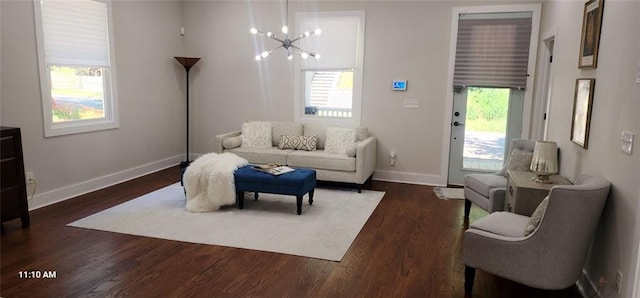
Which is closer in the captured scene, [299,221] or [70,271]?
[70,271]

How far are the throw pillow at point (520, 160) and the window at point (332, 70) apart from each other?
2.41 meters

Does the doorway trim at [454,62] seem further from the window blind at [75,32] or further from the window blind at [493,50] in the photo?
the window blind at [75,32]

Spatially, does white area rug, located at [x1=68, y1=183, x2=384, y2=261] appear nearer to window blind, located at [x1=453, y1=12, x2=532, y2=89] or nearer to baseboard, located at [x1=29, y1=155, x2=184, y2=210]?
baseboard, located at [x1=29, y1=155, x2=184, y2=210]

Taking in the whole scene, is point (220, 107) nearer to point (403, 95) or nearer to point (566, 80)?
point (403, 95)

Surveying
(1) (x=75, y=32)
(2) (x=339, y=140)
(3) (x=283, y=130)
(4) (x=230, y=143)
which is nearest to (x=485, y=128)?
(2) (x=339, y=140)

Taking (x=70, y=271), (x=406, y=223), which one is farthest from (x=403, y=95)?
(x=70, y=271)

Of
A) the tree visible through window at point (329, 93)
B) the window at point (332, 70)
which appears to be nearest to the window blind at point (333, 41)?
the window at point (332, 70)

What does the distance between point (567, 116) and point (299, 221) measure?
104 inches

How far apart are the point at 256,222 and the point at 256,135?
6.78ft

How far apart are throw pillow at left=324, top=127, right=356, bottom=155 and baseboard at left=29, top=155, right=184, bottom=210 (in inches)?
105

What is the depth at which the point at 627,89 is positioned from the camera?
2486 millimetres

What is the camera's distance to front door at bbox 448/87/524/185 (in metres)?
5.53

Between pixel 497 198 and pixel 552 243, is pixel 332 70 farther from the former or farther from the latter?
pixel 552 243

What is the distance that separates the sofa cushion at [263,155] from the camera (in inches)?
223
